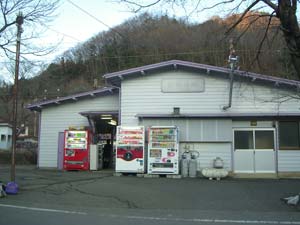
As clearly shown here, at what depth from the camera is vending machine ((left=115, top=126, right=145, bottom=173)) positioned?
1991cm

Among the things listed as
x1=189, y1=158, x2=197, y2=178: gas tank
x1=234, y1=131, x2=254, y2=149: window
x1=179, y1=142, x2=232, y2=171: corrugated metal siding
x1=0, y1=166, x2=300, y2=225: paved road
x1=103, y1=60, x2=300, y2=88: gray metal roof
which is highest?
x1=103, y1=60, x2=300, y2=88: gray metal roof

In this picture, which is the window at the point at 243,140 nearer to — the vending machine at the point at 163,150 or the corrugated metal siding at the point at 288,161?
the corrugated metal siding at the point at 288,161

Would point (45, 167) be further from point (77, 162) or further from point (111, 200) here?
point (111, 200)

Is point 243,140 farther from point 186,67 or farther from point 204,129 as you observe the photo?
point 186,67

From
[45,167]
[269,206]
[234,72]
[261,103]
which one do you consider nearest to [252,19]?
[269,206]

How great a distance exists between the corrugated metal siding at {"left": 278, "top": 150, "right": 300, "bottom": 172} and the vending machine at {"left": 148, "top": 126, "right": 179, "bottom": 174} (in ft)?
17.3

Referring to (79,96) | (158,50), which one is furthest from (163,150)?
(158,50)

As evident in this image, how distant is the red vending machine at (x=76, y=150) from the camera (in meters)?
22.7

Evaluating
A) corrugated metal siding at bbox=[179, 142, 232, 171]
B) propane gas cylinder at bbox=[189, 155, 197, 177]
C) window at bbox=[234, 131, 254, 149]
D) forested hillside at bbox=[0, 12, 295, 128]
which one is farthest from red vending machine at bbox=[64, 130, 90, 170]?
window at bbox=[234, 131, 254, 149]

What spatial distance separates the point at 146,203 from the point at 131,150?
8.14 m

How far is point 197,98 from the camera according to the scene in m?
20.6

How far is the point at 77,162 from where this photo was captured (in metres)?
22.7

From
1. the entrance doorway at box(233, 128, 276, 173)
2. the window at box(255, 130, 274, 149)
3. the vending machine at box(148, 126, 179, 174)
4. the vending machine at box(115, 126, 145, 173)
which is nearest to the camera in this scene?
the vending machine at box(148, 126, 179, 174)

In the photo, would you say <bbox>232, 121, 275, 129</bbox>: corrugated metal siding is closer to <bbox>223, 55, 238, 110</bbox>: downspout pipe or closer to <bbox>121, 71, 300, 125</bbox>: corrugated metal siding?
<bbox>121, 71, 300, 125</bbox>: corrugated metal siding
